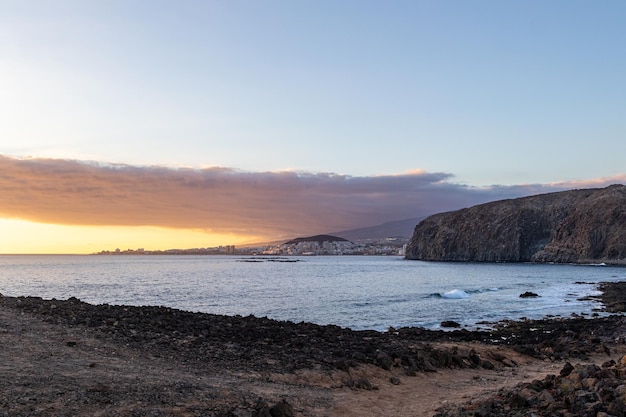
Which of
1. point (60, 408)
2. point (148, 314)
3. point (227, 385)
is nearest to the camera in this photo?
point (60, 408)

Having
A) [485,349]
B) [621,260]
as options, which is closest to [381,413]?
[485,349]

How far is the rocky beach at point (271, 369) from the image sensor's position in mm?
10172

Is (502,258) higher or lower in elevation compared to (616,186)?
lower

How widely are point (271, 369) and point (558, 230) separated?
179 meters

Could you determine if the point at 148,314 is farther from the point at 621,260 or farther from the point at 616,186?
the point at 616,186

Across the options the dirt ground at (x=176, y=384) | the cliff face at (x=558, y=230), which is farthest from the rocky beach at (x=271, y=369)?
the cliff face at (x=558, y=230)

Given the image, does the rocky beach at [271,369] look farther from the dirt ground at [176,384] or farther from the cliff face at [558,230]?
the cliff face at [558,230]

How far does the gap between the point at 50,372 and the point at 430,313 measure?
29.9 meters

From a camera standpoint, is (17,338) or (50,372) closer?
(50,372)

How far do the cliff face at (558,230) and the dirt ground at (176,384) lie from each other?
158607 millimetres

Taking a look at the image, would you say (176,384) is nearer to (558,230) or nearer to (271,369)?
(271,369)

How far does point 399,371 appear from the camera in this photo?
16047 millimetres

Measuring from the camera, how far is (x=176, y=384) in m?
11.7

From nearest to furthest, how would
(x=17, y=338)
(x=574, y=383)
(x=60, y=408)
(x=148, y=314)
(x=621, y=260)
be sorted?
(x=60, y=408) → (x=574, y=383) → (x=17, y=338) → (x=148, y=314) → (x=621, y=260)
